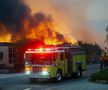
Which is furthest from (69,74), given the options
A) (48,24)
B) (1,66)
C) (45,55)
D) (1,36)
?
(48,24)

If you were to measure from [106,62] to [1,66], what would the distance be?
38.3 feet

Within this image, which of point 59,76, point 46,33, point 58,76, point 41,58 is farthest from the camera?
point 46,33

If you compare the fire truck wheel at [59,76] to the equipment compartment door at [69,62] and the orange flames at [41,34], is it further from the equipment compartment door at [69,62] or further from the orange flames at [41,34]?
the orange flames at [41,34]

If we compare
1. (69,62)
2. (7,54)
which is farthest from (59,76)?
(7,54)

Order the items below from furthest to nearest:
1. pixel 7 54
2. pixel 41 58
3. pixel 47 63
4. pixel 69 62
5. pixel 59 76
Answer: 1. pixel 7 54
2. pixel 69 62
3. pixel 59 76
4. pixel 41 58
5. pixel 47 63

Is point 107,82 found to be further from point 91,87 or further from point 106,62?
point 106,62

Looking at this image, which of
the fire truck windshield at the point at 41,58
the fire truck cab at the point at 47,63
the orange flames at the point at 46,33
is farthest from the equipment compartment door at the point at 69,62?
the orange flames at the point at 46,33

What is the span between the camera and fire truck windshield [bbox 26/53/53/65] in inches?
1057

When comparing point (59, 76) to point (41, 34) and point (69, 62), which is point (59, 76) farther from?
point (41, 34)

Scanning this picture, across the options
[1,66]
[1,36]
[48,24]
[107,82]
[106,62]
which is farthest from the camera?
[48,24]

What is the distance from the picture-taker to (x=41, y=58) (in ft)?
88.9

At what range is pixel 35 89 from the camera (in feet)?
75.4

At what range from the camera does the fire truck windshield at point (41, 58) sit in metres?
26.9

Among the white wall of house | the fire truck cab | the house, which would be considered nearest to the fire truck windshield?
the fire truck cab
